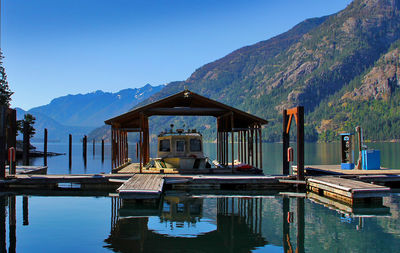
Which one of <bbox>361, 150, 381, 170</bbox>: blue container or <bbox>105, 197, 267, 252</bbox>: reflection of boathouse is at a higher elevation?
<bbox>361, 150, 381, 170</bbox>: blue container

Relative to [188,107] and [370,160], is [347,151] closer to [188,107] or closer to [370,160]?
[370,160]

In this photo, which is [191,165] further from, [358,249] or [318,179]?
[358,249]

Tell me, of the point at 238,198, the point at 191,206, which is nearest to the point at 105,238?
the point at 191,206

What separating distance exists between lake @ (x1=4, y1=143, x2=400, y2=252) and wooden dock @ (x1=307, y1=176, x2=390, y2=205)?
77 centimetres

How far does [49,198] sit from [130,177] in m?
4.58

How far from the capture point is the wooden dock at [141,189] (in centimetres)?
1905

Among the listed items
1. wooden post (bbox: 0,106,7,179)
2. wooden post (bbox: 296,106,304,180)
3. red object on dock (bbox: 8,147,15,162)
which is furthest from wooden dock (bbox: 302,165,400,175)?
wooden post (bbox: 0,106,7,179)

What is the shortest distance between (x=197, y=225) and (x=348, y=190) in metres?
8.07

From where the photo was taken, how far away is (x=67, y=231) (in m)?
15.6

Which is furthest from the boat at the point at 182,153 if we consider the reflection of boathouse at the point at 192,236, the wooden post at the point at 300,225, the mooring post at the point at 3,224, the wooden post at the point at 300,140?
the mooring post at the point at 3,224

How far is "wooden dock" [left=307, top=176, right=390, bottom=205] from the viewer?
65.3ft

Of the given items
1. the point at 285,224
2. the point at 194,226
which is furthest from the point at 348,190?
the point at 194,226

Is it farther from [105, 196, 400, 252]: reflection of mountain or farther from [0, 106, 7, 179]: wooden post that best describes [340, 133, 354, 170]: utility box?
[0, 106, 7, 179]: wooden post

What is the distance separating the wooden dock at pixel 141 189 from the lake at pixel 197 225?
1.90 ft
